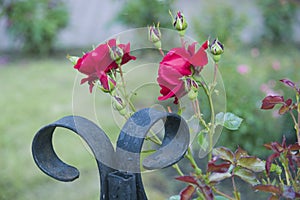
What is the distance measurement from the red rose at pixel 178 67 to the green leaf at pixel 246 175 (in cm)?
18

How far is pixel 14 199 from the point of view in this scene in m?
2.34

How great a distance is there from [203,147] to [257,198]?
127 centimetres

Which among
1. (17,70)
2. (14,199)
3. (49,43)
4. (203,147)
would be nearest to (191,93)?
(203,147)

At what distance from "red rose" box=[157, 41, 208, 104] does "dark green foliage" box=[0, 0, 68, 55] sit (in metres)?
4.47

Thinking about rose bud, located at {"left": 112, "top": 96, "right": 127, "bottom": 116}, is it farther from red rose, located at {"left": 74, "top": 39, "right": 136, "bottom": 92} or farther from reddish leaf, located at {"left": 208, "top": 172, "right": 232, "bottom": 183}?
reddish leaf, located at {"left": 208, "top": 172, "right": 232, "bottom": 183}

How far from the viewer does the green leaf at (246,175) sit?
0.92m

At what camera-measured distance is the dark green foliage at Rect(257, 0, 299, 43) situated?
5320 millimetres

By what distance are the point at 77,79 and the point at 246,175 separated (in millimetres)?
354

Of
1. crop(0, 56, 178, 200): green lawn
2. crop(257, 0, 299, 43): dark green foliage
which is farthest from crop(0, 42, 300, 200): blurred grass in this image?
crop(257, 0, 299, 43): dark green foliage

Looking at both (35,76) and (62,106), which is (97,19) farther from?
(62,106)

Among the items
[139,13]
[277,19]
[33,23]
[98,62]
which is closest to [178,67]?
[98,62]

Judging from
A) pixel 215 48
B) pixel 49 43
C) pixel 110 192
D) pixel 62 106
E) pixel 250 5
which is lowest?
pixel 110 192

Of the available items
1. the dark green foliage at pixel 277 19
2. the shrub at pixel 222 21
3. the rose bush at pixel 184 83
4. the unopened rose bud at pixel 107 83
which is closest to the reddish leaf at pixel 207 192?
the rose bush at pixel 184 83

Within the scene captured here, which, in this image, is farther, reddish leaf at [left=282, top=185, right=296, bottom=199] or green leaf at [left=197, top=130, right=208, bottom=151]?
green leaf at [left=197, top=130, right=208, bottom=151]
